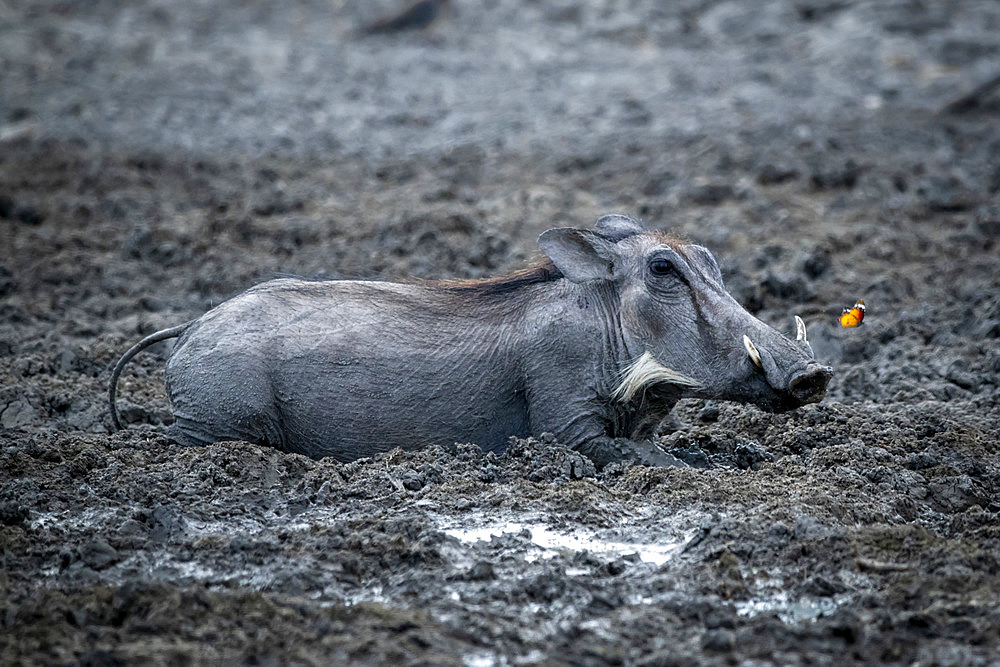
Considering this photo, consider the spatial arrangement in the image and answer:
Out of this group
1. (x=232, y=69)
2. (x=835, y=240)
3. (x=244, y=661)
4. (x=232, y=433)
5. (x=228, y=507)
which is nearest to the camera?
(x=244, y=661)

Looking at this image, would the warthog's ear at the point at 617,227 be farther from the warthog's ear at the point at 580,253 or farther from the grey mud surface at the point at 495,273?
the grey mud surface at the point at 495,273

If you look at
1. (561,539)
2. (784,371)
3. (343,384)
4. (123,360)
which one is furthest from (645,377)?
(123,360)

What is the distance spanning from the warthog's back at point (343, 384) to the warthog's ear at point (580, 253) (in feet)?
1.24

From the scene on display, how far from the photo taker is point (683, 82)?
13.9 meters

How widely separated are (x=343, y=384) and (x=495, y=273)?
320 cm

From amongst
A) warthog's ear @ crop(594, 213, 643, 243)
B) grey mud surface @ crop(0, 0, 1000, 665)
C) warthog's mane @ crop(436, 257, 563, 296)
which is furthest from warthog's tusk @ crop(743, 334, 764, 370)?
warthog's mane @ crop(436, 257, 563, 296)

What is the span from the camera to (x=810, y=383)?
5211 millimetres

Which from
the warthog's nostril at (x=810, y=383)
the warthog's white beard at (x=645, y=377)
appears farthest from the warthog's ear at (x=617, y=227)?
the warthog's nostril at (x=810, y=383)

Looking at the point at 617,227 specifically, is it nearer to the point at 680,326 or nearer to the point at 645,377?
the point at 680,326

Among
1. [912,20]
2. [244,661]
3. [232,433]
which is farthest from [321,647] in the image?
[912,20]

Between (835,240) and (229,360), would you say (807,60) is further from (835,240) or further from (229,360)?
(229,360)

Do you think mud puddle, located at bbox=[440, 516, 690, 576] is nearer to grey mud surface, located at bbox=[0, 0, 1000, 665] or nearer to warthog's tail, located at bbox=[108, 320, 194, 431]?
grey mud surface, located at bbox=[0, 0, 1000, 665]

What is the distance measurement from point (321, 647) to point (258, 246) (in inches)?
253

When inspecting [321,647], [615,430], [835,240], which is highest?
[321,647]
